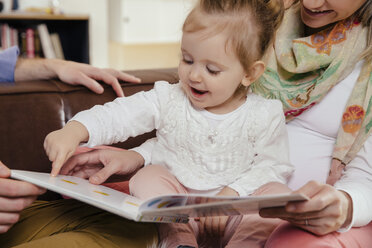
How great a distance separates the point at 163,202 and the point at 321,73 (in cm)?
71

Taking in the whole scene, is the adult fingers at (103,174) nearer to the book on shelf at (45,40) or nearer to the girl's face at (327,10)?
the girl's face at (327,10)

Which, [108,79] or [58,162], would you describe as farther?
[108,79]

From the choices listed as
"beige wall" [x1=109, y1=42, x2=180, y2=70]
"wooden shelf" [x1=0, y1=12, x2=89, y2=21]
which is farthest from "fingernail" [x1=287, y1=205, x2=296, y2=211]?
"beige wall" [x1=109, y1=42, x2=180, y2=70]

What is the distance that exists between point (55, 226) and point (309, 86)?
0.76 meters

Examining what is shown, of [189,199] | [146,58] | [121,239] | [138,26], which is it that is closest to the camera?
[189,199]

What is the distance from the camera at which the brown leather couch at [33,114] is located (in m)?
1.18

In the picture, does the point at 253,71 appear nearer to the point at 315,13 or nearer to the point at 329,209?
the point at 315,13

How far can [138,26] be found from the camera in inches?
170

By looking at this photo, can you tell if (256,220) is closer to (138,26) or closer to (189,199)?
(189,199)

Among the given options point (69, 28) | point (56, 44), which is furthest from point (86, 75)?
point (69, 28)

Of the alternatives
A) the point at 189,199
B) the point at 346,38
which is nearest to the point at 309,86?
the point at 346,38

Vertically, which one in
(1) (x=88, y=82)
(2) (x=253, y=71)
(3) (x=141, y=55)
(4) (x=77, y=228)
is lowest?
(3) (x=141, y=55)

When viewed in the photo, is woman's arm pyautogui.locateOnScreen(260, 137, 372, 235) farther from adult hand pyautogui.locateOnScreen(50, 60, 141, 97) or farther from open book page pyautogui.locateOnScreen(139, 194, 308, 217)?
adult hand pyautogui.locateOnScreen(50, 60, 141, 97)

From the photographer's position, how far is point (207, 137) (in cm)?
106
